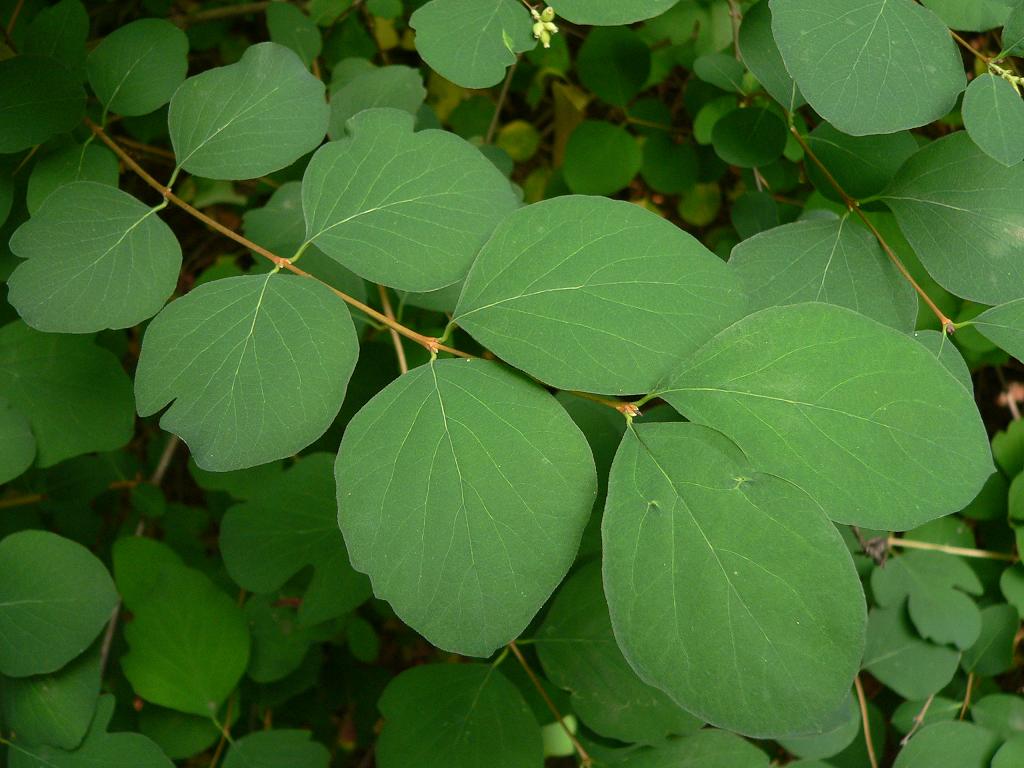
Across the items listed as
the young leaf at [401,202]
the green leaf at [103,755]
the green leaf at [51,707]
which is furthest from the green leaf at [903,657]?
the green leaf at [51,707]

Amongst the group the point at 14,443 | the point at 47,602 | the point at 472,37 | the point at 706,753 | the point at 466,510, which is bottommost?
the point at 706,753

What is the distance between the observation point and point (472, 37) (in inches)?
45.9

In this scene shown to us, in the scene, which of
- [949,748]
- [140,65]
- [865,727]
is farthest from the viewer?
[865,727]

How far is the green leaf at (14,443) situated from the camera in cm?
132

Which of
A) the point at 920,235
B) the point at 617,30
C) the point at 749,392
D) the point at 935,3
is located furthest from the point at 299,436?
the point at 617,30

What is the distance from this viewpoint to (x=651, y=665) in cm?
81

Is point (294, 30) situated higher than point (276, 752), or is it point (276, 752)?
point (294, 30)

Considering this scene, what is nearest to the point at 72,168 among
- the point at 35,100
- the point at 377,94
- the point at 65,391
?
the point at 35,100

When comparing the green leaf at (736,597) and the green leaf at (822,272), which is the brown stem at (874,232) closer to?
the green leaf at (822,272)

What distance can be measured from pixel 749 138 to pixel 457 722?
1199mm

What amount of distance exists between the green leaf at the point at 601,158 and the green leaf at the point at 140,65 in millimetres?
963

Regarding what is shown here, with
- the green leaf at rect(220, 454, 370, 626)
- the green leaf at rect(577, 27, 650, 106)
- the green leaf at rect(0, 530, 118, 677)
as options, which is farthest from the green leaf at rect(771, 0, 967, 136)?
the green leaf at rect(0, 530, 118, 677)

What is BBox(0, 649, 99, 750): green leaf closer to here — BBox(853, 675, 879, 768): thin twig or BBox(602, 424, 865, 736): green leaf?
BBox(602, 424, 865, 736): green leaf

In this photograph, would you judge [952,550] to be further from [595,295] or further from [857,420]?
[595,295]
